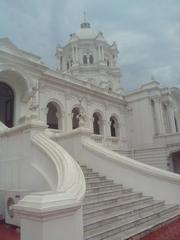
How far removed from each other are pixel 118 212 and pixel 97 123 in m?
16.3

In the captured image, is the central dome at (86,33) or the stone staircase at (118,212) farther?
the central dome at (86,33)

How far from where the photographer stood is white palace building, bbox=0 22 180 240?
9.92 ft

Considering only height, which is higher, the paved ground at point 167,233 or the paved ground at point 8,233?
the paved ground at point 8,233

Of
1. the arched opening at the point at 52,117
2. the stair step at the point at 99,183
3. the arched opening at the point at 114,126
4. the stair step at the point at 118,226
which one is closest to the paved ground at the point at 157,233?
the stair step at the point at 118,226

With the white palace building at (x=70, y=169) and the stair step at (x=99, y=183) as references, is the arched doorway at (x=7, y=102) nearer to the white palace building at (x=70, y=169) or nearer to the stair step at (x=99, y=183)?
the white palace building at (x=70, y=169)

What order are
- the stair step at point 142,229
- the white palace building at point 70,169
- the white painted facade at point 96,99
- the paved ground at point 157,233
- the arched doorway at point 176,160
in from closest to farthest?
1. the white palace building at point 70,169
2. the stair step at point 142,229
3. the paved ground at point 157,233
4. the white painted facade at point 96,99
5. the arched doorway at point 176,160

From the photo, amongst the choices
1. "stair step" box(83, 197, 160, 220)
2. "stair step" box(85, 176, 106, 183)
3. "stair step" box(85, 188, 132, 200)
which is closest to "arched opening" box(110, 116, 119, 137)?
"stair step" box(85, 176, 106, 183)

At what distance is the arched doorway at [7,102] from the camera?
1323cm

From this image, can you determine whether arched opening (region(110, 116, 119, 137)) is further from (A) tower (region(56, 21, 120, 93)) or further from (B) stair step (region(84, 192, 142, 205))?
(B) stair step (region(84, 192, 142, 205))

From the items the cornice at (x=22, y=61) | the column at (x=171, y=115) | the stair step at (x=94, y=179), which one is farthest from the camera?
the column at (x=171, y=115)

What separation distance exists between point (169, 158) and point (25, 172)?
17947 millimetres

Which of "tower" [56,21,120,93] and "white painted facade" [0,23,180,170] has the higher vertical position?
"tower" [56,21,120,93]

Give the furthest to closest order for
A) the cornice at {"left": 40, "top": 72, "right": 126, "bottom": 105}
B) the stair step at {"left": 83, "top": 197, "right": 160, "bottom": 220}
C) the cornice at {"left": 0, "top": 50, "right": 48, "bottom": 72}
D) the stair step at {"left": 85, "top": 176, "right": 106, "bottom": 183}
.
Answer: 1. the cornice at {"left": 40, "top": 72, "right": 126, "bottom": 105}
2. the cornice at {"left": 0, "top": 50, "right": 48, "bottom": 72}
3. the stair step at {"left": 85, "top": 176, "right": 106, "bottom": 183}
4. the stair step at {"left": 83, "top": 197, "right": 160, "bottom": 220}

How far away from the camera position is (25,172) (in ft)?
19.1
